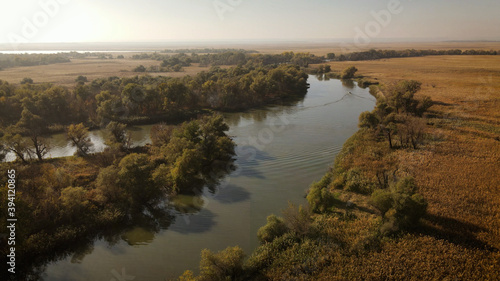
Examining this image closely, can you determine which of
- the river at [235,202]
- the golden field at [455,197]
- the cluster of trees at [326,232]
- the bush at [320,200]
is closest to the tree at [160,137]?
the river at [235,202]

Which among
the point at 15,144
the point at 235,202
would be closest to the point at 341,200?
the point at 235,202

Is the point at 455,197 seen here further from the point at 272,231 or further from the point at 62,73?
the point at 62,73

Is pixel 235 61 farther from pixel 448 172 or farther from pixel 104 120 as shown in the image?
pixel 448 172

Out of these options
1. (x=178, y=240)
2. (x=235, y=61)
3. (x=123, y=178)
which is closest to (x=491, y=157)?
(x=178, y=240)

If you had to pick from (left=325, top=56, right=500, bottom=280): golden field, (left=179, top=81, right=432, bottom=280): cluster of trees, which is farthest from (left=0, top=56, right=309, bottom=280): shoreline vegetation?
(left=325, top=56, right=500, bottom=280): golden field

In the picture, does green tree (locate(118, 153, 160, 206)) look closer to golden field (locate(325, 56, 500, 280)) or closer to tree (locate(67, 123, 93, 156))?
tree (locate(67, 123, 93, 156))

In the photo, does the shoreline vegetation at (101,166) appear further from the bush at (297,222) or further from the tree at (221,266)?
the bush at (297,222)
